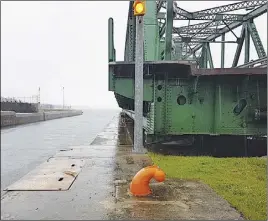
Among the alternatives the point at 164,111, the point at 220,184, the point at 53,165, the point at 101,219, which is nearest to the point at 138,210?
the point at 101,219

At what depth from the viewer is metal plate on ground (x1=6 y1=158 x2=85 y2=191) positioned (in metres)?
5.66

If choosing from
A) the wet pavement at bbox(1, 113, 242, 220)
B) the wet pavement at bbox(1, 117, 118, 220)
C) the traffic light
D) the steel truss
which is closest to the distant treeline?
the steel truss

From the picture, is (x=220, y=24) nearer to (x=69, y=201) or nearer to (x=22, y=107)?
(x=69, y=201)

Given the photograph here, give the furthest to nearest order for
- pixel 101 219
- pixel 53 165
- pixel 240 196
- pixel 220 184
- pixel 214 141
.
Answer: pixel 214 141
pixel 53 165
pixel 220 184
pixel 240 196
pixel 101 219

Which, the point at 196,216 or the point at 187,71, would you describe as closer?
the point at 196,216

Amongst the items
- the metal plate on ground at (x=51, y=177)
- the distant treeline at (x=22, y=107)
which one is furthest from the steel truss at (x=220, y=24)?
the distant treeline at (x=22, y=107)

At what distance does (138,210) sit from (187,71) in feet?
20.7

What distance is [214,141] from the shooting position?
11984 millimetres

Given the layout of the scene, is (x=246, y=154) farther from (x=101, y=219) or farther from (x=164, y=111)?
(x=101, y=219)

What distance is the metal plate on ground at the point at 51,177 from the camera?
566 centimetres

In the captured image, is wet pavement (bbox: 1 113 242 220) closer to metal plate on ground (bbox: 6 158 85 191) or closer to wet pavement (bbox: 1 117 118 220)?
wet pavement (bbox: 1 117 118 220)

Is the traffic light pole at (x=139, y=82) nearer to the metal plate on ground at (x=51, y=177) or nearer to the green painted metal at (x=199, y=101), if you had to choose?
the green painted metal at (x=199, y=101)

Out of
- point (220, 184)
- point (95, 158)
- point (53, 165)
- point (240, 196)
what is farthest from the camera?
point (95, 158)

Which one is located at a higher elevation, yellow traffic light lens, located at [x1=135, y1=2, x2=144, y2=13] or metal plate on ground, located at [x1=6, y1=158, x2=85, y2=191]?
yellow traffic light lens, located at [x1=135, y1=2, x2=144, y2=13]
